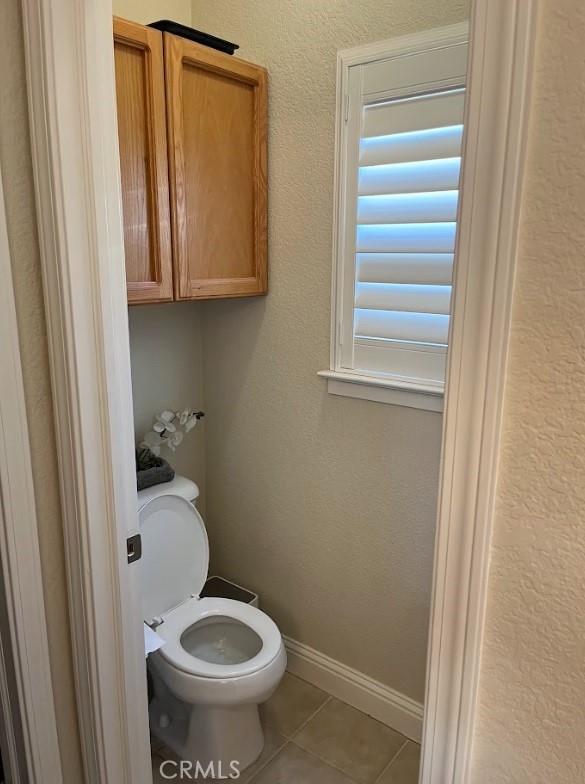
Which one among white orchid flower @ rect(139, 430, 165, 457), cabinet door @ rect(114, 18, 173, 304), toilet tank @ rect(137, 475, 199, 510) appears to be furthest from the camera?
white orchid flower @ rect(139, 430, 165, 457)

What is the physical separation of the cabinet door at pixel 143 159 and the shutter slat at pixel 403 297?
2.02ft

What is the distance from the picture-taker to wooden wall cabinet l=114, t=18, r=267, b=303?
5.36 feet

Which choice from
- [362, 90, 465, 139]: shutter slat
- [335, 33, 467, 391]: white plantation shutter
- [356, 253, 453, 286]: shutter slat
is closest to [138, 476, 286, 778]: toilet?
[335, 33, 467, 391]: white plantation shutter

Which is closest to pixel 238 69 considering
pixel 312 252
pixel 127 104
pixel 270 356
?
pixel 127 104

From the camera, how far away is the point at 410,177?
1761 mm

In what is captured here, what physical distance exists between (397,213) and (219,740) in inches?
67.5

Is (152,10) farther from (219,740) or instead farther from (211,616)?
(219,740)

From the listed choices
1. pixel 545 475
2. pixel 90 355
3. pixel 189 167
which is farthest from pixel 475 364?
pixel 189 167

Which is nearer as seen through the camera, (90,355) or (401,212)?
(90,355)

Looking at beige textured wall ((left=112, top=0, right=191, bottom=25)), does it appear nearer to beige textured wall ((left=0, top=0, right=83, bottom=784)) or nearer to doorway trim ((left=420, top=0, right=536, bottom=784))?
beige textured wall ((left=0, top=0, right=83, bottom=784))

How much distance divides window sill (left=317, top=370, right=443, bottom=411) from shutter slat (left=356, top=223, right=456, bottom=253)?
0.40 meters

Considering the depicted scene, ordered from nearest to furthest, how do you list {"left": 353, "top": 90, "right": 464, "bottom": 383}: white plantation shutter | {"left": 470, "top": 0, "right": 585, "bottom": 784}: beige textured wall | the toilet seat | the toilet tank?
{"left": 470, "top": 0, "right": 585, "bottom": 784}: beige textured wall < {"left": 353, "top": 90, "right": 464, "bottom": 383}: white plantation shutter < the toilet seat < the toilet tank

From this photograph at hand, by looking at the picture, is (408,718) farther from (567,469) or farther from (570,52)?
(570,52)

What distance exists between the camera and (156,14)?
6.52ft
